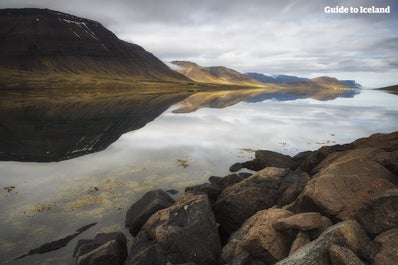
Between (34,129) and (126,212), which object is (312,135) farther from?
(34,129)

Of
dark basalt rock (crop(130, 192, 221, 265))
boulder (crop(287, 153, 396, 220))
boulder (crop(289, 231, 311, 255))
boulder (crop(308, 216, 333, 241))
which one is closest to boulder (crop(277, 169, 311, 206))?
boulder (crop(287, 153, 396, 220))

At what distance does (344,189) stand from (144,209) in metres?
9.55

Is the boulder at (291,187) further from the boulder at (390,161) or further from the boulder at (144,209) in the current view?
the boulder at (144,209)

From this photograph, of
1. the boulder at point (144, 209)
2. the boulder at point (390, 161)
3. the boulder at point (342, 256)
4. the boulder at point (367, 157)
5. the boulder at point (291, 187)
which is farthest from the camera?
the boulder at point (144, 209)

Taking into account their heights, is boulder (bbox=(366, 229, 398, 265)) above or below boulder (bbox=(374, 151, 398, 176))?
below

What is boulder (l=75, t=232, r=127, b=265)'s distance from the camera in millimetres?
11703

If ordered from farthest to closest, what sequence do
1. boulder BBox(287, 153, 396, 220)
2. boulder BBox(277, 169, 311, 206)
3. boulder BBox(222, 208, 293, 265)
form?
boulder BBox(277, 169, 311, 206)
boulder BBox(287, 153, 396, 220)
boulder BBox(222, 208, 293, 265)

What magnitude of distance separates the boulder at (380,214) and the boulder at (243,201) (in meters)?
5.49

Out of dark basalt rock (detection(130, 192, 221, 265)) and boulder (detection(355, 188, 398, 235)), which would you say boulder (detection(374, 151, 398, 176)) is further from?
dark basalt rock (detection(130, 192, 221, 265))

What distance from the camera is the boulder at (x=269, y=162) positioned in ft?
80.5

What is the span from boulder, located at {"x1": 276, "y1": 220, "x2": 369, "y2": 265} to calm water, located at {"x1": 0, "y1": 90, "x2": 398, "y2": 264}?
9354mm

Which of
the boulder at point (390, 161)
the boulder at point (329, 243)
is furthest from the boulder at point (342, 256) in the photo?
the boulder at point (390, 161)

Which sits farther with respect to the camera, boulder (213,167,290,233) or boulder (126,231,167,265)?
boulder (213,167,290,233)

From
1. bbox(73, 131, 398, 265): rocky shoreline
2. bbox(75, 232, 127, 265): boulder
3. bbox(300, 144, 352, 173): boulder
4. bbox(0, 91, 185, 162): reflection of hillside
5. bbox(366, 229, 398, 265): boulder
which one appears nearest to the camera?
bbox(366, 229, 398, 265): boulder
